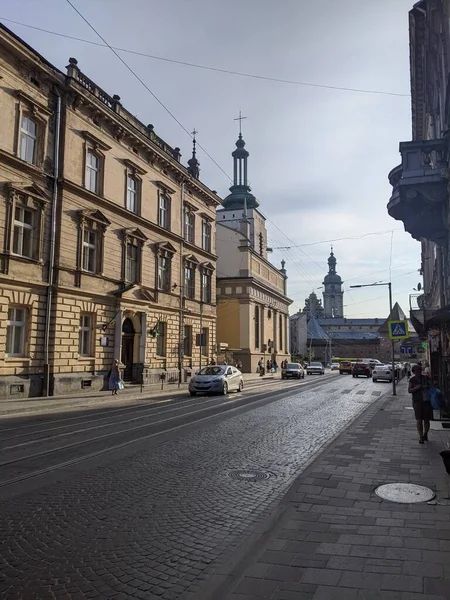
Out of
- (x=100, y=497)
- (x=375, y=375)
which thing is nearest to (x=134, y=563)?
(x=100, y=497)

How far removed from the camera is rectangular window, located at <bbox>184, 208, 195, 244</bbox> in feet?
120

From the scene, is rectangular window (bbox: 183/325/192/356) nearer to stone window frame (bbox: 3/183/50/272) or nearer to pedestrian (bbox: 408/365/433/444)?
stone window frame (bbox: 3/183/50/272)

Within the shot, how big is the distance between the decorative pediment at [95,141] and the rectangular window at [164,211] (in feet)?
21.9

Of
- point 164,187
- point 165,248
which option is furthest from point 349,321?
point 164,187

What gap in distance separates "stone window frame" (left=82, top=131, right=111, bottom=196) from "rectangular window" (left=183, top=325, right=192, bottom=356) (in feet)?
43.5

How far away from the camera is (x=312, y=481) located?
705 centimetres

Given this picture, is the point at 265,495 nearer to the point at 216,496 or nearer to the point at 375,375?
the point at 216,496

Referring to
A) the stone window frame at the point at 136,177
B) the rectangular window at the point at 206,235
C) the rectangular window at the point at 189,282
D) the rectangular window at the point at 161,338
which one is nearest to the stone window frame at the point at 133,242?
the stone window frame at the point at 136,177

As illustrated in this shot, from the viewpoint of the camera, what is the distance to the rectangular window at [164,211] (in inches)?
1292

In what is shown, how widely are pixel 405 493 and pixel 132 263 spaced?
2453cm

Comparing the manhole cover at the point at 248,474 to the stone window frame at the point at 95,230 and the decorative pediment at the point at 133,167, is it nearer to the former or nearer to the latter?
the stone window frame at the point at 95,230

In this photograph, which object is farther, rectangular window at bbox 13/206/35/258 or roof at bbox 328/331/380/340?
roof at bbox 328/331/380/340

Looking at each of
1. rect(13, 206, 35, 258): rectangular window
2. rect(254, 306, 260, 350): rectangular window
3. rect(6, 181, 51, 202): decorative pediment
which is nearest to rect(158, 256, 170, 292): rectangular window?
rect(6, 181, 51, 202): decorative pediment

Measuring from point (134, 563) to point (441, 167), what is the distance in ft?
56.6
